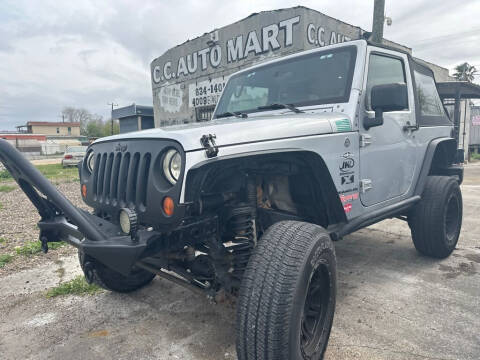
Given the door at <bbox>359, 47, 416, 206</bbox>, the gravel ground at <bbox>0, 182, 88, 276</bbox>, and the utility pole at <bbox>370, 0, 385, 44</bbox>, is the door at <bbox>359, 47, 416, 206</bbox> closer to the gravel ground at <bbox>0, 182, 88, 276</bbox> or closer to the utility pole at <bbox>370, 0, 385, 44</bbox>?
the gravel ground at <bbox>0, 182, 88, 276</bbox>

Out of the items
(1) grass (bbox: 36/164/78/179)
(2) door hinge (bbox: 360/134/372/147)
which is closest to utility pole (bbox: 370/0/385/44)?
(2) door hinge (bbox: 360/134/372/147)

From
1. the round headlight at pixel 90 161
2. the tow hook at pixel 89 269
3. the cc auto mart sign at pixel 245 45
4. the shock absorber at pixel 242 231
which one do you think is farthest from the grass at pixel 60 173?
the shock absorber at pixel 242 231

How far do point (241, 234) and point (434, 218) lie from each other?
2430mm

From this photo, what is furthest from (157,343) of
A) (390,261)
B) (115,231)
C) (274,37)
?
(274,37)

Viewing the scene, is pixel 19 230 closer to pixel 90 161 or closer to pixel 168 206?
→ pixel 90 161

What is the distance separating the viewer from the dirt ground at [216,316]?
2455mm

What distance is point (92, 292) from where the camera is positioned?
11.4 feet

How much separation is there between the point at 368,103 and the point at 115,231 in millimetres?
2238

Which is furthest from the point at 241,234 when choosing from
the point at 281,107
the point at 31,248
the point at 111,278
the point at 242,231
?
the point at 31,248

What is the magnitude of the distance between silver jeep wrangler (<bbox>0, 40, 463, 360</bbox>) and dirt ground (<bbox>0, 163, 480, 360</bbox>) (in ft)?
1.15

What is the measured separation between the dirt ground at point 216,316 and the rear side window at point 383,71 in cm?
171

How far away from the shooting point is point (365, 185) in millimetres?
2971

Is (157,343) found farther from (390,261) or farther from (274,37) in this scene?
(274,37)

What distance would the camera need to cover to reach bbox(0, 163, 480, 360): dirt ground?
8.05ft
